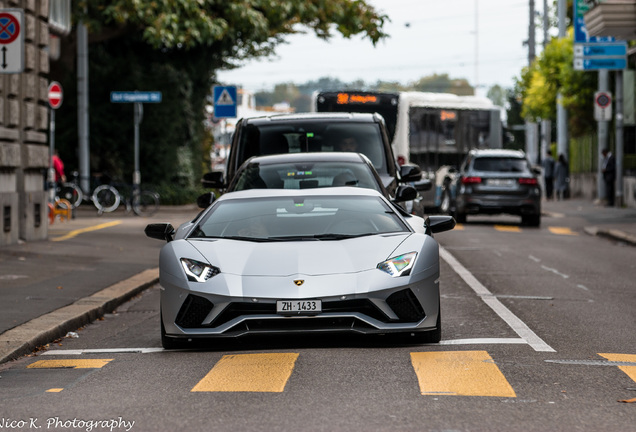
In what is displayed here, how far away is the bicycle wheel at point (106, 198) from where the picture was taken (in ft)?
103

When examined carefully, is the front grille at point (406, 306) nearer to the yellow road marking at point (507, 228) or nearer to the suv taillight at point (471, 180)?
the yellow road marking at point (507, 228)

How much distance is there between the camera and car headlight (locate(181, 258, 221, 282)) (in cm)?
906

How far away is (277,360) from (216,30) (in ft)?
73.8

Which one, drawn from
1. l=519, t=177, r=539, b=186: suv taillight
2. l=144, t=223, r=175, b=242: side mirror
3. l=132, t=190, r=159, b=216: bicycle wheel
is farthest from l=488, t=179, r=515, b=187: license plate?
l=144, t=223, r=175, b=242: side mirror

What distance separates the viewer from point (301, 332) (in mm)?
8953

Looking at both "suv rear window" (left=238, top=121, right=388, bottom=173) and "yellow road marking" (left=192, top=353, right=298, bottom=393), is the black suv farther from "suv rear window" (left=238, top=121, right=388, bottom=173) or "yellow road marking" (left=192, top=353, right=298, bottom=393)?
"yellow road marking" (left=192, top=353, right=298, bottom=393)

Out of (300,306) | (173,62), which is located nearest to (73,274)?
(300,306)

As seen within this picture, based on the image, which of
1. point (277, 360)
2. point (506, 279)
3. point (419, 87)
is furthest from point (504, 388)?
point (419, 87)

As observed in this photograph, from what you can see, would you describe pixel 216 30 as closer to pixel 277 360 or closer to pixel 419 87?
pixel 277 360

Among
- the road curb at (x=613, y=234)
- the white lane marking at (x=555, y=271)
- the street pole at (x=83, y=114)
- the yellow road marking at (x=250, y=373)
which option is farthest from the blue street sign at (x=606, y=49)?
the yellow road marking at (x=250, y=373)

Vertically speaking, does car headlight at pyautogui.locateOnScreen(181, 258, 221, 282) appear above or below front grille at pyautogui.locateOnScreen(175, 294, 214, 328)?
above

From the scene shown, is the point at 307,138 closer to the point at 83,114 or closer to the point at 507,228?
the point at 507,228

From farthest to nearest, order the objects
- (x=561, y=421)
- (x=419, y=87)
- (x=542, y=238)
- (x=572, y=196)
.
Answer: (x=419, y=87) → (x=572, y=196) → (x=542, y=238) → (x=561, y=421)

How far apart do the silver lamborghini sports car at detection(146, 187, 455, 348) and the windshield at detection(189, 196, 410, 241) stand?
2 centimetres
